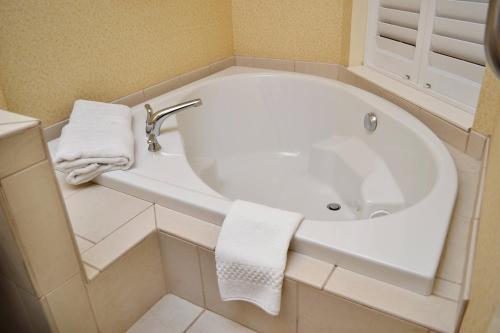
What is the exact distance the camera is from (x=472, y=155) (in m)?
1.43

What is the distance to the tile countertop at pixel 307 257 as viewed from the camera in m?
0.89

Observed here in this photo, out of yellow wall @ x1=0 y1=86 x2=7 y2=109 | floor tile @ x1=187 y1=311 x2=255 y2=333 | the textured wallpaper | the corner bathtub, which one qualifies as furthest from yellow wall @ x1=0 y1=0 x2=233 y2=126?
the textured wallpaper

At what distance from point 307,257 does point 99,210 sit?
0.67m

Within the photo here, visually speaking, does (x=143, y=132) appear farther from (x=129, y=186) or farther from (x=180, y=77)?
(x=180, y=77)

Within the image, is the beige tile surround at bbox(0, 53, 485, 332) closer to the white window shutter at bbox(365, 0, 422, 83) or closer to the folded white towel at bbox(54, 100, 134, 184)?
the folded white towel at bbox(54, 100, 134, 184)

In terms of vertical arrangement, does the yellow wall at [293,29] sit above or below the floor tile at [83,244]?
above

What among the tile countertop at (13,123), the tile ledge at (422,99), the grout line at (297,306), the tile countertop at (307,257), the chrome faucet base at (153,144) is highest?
the tile countertop at (13,123)

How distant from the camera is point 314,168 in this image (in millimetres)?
1971

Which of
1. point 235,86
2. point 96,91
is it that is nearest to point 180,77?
point 235,86

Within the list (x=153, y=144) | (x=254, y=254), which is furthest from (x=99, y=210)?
(x=254, y=254)

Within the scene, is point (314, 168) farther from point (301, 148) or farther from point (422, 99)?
point (422, 99)

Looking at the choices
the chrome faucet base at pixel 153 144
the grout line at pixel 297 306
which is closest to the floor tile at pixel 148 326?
the grout line at pixel 297 306

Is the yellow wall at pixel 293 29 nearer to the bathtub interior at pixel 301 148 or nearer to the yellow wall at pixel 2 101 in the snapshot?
the bathtub interior at pixel 301 148

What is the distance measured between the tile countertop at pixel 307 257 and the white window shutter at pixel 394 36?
1.73 ft
